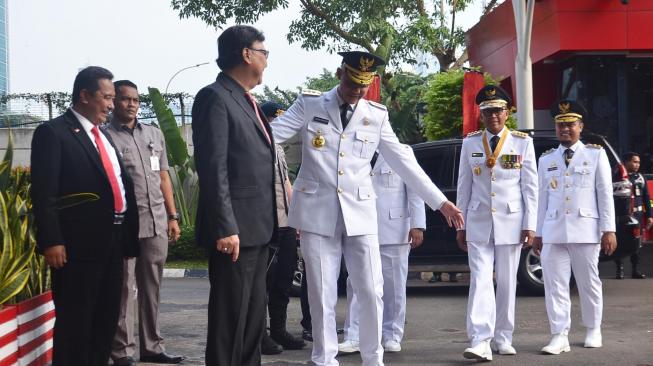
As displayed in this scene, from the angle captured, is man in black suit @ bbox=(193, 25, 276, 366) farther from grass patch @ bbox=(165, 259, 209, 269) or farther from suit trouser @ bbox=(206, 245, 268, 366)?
grass patch @ bbox=(165, 259, 209, 269)

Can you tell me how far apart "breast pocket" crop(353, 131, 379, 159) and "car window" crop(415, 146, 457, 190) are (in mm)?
5162

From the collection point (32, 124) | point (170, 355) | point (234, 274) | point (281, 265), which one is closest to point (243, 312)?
point (234, 274)

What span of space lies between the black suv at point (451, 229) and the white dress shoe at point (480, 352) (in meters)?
4.09

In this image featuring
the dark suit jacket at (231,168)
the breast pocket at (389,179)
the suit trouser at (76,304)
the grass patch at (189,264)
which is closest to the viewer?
the dark suit jacket at (231,168)

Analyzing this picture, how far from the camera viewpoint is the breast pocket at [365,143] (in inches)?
246

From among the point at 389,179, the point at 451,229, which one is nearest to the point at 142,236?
the point at 389,179

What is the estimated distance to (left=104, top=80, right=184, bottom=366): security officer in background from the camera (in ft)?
22.5

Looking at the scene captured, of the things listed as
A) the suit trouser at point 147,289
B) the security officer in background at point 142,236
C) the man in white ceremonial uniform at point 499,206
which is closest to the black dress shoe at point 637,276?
the man in white ceremonial uniform at point 499,206

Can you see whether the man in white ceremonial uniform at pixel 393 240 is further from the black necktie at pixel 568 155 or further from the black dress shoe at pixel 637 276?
the black dress shoe at pixel 637 276

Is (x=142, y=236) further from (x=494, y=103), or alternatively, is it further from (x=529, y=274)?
(x=529, y=274)

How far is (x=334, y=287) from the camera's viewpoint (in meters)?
6.21

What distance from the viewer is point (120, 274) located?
566 cm

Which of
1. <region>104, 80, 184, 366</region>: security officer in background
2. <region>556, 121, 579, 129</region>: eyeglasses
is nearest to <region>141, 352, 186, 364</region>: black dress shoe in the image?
<region>104, 80, 184, 366</region>: security officer in background

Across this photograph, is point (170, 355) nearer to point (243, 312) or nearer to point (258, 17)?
point (243, 312)
